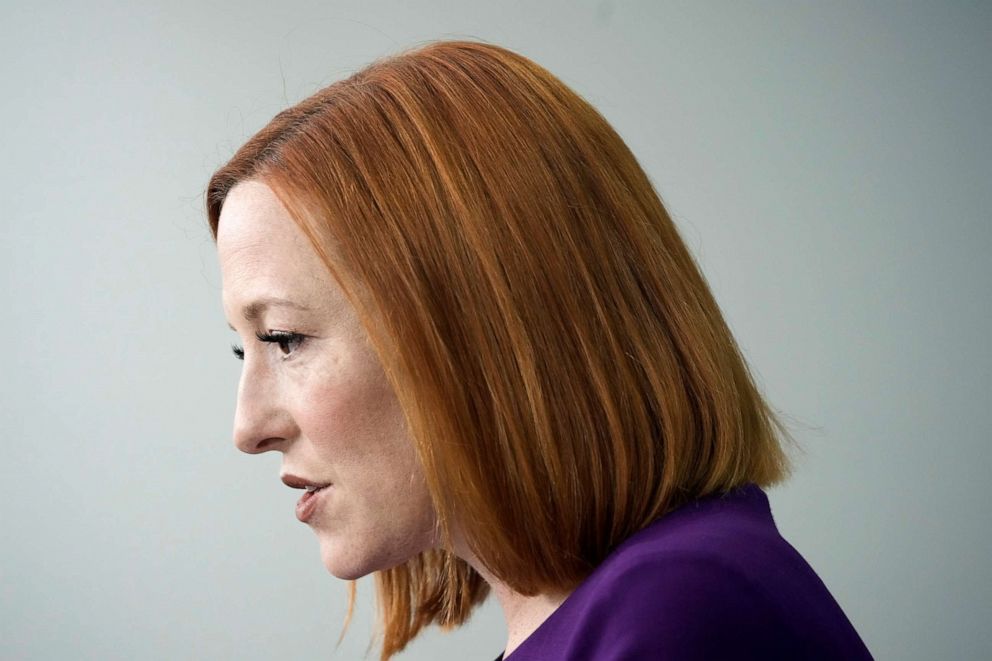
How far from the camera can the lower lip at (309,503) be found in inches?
36.0

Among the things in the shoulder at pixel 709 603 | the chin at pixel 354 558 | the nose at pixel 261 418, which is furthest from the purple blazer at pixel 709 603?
the nose at pixel 261 418

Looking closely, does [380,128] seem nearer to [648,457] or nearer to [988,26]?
[648,457]

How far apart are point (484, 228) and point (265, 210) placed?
202 mm

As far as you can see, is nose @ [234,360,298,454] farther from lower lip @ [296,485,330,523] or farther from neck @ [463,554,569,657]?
neck @ [463,554,569,657]

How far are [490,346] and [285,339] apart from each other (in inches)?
7.4

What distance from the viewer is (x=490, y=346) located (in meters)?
0.83

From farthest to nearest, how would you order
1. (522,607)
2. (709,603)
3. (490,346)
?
(522,607) → (490,346) → (709,603)

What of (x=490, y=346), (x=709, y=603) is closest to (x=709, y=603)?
(x=709, y=603)

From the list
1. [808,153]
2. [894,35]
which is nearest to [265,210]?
[808,153]

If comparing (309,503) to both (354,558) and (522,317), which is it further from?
(522,317)

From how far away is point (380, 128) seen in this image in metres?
0.89

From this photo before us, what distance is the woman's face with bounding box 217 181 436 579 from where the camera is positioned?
2.88 ft

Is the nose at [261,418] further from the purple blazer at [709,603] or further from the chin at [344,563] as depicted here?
the purple blazer at [709,603]

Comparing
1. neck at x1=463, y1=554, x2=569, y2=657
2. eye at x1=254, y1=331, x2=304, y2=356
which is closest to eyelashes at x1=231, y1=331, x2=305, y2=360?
eye at x1=254, y1=331, x2=304, y2=356
